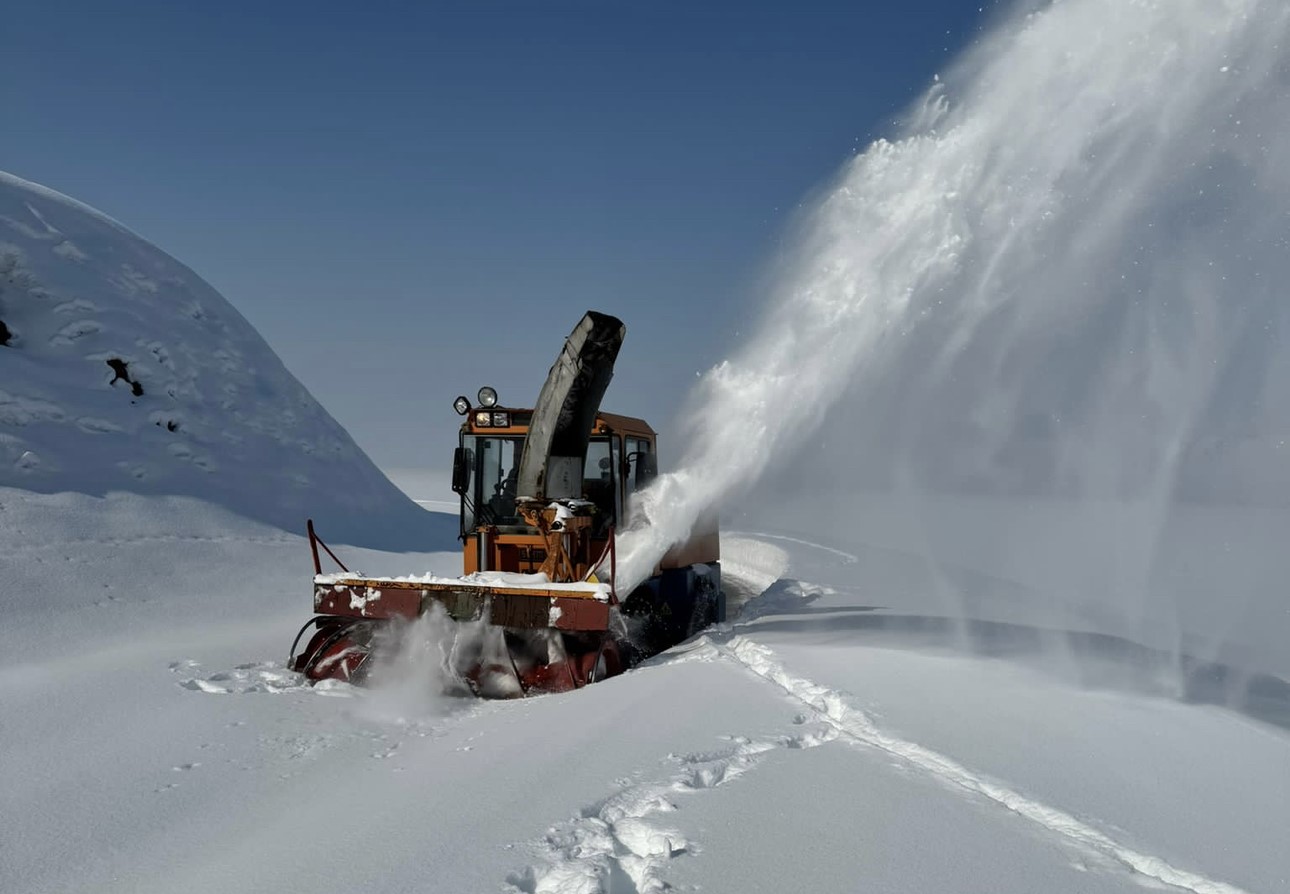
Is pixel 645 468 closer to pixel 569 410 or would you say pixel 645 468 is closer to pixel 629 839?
pixel 569 410

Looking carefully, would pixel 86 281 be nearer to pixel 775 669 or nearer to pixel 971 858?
pixel 775 669

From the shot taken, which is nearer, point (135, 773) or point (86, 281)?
point (135, 773)

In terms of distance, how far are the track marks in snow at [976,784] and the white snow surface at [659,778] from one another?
1 centimetres

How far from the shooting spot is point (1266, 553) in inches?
878

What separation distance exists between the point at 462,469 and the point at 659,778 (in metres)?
5.46

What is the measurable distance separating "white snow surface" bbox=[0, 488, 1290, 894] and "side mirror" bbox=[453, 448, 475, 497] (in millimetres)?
2380

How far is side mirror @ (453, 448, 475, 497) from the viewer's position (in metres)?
9.09

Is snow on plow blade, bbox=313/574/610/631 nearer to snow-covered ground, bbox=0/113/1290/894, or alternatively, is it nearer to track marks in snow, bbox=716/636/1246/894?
snow-covered ground, bbox=0/113/1290/894

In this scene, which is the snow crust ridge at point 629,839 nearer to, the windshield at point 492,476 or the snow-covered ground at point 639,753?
the snow-covered ground at point 639,753

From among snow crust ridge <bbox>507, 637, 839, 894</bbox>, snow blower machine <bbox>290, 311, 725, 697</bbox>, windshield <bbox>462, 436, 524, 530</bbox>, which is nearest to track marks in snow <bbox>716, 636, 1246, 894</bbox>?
snow crust ridge <bbox>507, 637, 839, 894</bbox>

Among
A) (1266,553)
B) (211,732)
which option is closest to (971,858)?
(211,732)

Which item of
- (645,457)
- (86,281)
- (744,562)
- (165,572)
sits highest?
(86,281)

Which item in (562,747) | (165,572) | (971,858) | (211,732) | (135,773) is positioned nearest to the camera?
(971,858)

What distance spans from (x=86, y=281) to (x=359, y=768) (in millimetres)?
19525
